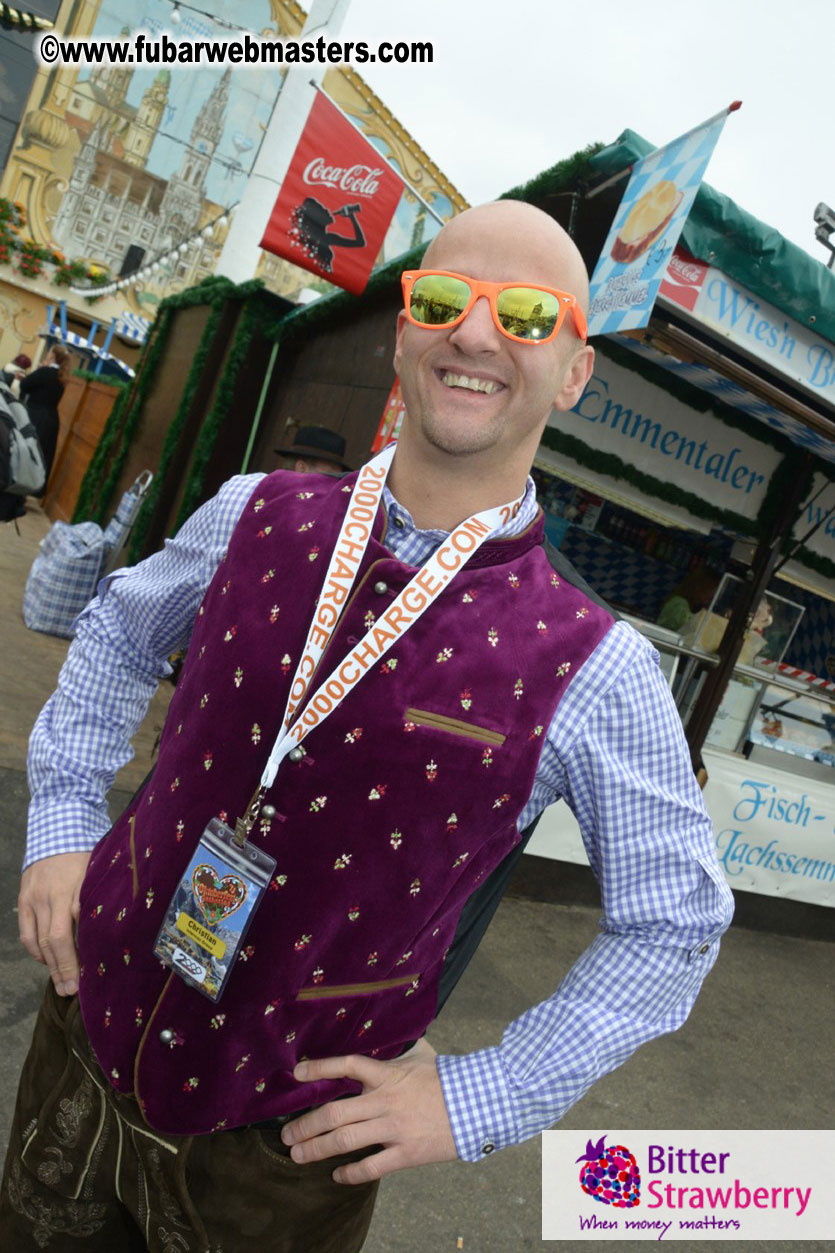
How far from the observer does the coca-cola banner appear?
17.2 feet

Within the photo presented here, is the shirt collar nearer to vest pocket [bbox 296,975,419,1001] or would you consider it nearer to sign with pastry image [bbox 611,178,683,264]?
vest pocket [bbox 296,975,419,1001]

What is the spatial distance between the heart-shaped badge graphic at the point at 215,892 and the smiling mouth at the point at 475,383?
0.74 m

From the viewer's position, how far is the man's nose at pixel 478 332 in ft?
4.25

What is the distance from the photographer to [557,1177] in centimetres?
219

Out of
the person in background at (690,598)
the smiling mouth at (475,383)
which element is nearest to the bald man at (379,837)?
the smiling mouth at (475,383)

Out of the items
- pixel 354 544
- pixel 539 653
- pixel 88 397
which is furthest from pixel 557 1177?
pixel 88 397

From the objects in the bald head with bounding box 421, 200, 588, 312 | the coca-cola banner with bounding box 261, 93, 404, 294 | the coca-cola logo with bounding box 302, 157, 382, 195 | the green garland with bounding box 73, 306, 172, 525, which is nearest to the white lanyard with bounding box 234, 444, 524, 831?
the bald head with bounding box 421, 200, 588, 312

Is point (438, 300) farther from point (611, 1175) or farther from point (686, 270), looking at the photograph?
point (686, 270)

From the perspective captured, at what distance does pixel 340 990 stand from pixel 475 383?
0.86m

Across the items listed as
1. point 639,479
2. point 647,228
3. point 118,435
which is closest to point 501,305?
point 647,228

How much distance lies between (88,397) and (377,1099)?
13.2 meters

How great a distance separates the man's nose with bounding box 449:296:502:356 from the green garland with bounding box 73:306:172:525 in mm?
9314

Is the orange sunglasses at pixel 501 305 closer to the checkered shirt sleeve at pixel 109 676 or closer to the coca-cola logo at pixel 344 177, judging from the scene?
the checkered shirt sleeve at pixel 109 676

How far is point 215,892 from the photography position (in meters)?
1.22
